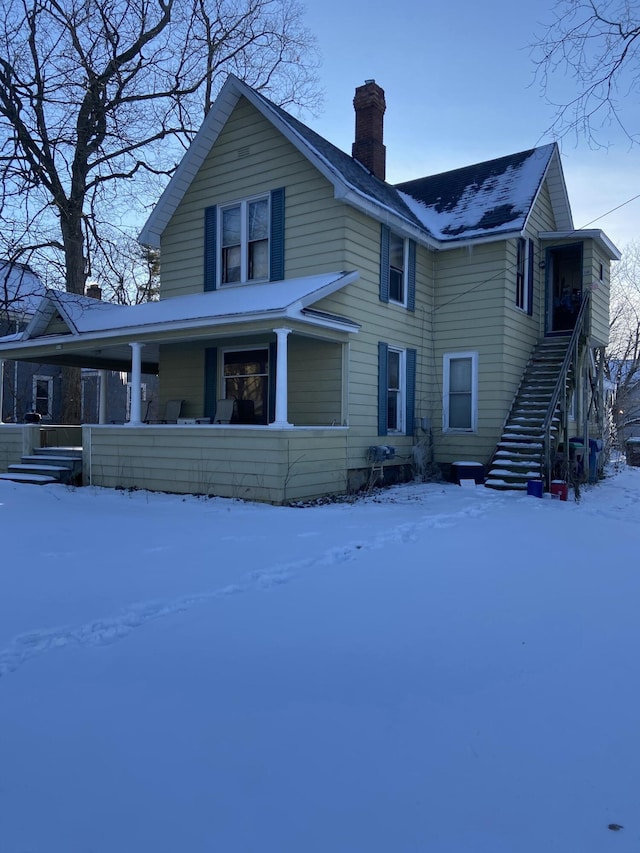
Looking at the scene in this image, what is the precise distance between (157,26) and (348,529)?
19.7 meters

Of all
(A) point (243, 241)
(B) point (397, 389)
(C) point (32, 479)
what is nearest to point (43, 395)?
(C) point (32, 479)

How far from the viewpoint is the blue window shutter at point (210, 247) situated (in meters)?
13.5

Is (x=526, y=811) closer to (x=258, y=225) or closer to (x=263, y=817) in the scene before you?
(x=263, y=817)

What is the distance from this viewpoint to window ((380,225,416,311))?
12.7 metres

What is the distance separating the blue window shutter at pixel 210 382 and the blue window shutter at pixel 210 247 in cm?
139

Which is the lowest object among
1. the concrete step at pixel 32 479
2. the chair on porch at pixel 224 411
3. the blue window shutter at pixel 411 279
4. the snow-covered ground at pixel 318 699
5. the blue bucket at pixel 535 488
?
the snow-covered ground at pixel 318 699

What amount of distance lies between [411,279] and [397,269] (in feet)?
1.72

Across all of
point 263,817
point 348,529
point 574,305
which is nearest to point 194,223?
point 348,529

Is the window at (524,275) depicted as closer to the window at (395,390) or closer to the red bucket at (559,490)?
the window at (395,390)

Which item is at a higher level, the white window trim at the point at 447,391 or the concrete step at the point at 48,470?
the white window trim at the point at 447,391

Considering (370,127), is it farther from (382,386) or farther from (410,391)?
(382,386)

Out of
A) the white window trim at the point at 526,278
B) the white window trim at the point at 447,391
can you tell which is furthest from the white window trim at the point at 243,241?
the white window trim at the point at 526,278

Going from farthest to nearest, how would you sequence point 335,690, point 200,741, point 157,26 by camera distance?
point 157,26 < point 335,690 < point 200,741

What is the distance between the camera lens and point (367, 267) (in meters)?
12.2
